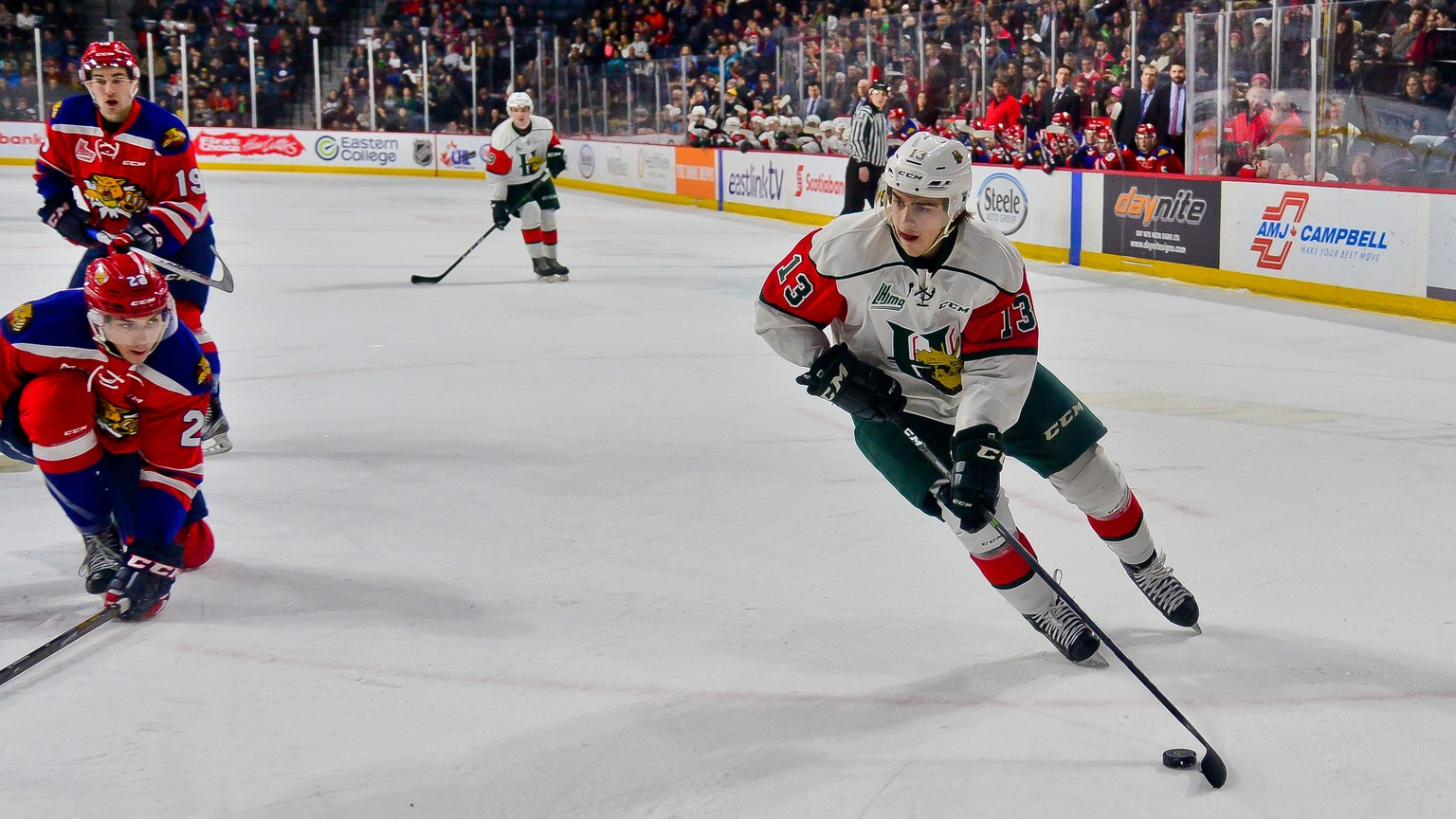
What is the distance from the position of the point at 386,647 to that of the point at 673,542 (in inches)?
38.3

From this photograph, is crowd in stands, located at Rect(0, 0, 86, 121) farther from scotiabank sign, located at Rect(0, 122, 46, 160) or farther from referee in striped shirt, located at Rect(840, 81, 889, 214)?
referee in striped shirt, located at Rect(840, 81, 889, 214)

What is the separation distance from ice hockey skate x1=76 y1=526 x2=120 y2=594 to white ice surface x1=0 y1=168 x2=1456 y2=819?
88 millimetres

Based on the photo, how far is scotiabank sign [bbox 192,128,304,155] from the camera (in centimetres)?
2094

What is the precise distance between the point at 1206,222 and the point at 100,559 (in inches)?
305

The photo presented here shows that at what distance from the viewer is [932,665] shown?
282 centimetres

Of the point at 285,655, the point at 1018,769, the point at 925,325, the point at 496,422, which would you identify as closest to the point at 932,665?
the point at 1018,769

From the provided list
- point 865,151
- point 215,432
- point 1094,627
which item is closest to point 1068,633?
point 1094,627

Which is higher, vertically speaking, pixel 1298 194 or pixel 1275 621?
pixel 1298 194

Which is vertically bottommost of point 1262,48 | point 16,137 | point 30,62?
point 16,137

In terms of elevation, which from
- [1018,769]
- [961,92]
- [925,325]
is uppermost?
[961,92]

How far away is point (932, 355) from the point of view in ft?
9.03

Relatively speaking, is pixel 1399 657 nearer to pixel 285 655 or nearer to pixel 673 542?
pixel 673 542

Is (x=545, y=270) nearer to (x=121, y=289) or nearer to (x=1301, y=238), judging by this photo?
(x=1301, y=238)

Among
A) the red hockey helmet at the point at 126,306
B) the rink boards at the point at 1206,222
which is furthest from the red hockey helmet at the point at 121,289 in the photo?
the rink boards at the point at 1206,222
